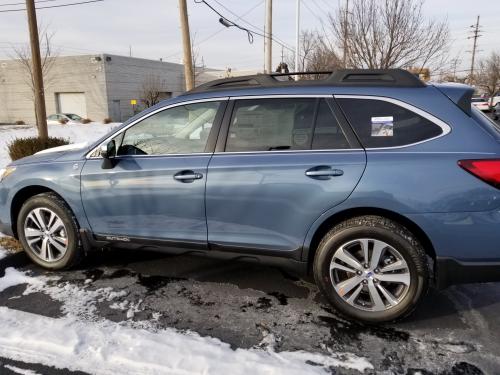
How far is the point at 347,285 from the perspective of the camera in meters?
3.13

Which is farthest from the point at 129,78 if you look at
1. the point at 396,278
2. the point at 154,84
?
the point at 396,278

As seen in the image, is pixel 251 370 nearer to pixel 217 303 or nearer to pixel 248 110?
pixel 217 303

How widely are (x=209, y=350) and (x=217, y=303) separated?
2.37 feet

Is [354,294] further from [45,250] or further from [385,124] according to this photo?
[45,250]

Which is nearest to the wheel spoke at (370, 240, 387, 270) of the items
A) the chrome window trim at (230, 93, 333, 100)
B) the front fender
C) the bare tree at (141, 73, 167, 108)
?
the chrome window trim at (230, 93, 333, 100)

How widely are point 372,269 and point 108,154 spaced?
237cm

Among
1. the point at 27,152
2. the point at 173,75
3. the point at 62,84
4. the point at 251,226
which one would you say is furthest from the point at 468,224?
the point at 173,75

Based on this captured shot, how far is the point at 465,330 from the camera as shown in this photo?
308cm

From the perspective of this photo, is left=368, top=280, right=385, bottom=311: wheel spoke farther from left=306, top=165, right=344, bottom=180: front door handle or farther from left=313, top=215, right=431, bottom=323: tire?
left=306, top=165, right=344, bottom=180: front door handle

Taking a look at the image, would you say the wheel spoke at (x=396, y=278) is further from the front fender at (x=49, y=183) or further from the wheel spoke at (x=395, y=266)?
the front fender at (x=49, y=183)

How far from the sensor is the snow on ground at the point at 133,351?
8.60 feet

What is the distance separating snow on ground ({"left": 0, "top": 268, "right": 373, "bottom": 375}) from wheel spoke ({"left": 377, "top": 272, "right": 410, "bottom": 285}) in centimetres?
61

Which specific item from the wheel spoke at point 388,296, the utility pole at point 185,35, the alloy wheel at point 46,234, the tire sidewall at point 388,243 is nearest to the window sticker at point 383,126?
the tire sidewall at point 388,243

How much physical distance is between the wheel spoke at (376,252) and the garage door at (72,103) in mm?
41018
